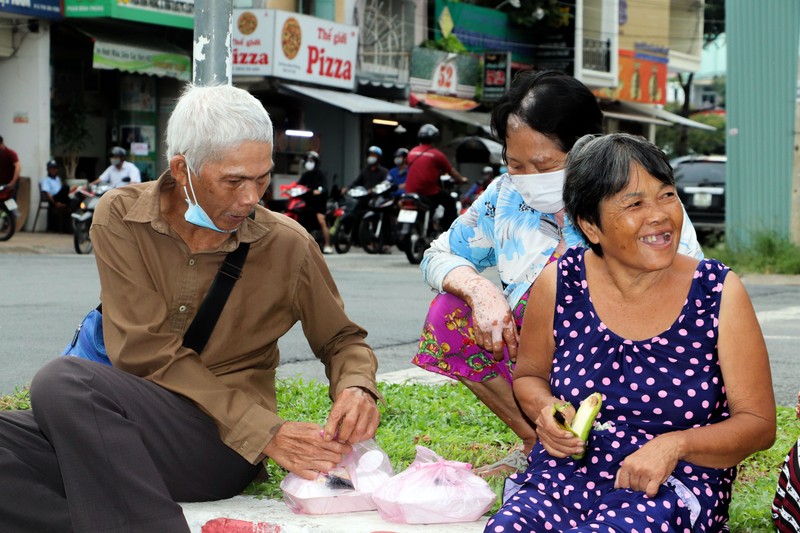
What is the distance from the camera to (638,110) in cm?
3747

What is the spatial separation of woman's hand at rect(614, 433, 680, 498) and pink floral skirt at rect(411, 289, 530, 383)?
1.11 m

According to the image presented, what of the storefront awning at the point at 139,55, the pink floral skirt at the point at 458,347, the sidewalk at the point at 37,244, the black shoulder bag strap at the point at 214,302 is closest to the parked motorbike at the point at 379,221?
the sidewalk at the point at 37,244

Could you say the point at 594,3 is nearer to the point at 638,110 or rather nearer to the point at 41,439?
the point at 638,110

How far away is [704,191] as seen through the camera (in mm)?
19578

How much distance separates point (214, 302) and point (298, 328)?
493cm

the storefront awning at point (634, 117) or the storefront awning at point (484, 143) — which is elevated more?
the storefront awning at point (634, 117)

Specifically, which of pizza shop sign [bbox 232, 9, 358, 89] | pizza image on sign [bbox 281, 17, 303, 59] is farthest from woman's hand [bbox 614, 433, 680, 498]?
pizza image on sign [bbox 281, 17, 303, 59]

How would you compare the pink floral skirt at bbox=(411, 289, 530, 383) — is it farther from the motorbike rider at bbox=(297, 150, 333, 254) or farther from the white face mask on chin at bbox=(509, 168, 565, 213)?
the motorbike rider at bbox=(297, 150, 333, 254)

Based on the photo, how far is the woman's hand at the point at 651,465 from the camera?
2.71m

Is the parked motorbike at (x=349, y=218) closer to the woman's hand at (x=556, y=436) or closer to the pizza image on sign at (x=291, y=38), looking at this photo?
the pizza image on sign at (x=291, y=38)

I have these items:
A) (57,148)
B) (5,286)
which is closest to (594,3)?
(57,148)

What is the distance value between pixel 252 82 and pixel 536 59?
1285 centimetres

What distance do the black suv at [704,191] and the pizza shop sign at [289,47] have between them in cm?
680

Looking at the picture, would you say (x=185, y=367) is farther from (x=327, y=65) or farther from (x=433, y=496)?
(x=327, y=65)
